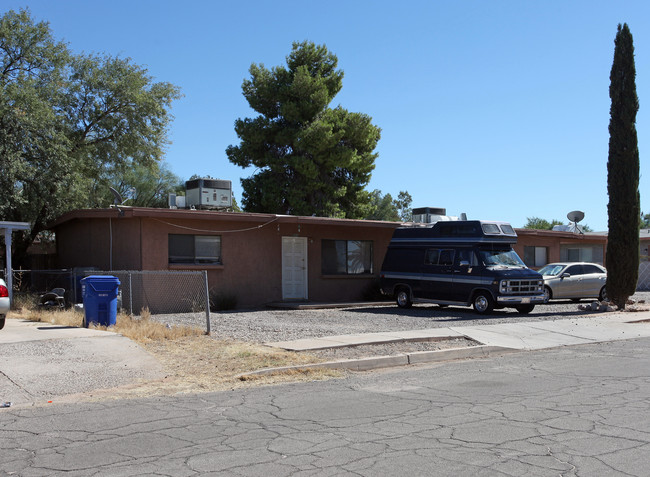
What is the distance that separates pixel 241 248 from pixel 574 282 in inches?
470

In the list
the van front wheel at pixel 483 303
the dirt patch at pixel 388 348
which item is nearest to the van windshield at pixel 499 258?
the van front wheel at pixel 483 303

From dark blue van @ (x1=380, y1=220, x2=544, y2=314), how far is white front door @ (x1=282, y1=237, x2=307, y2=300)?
3.35 metres

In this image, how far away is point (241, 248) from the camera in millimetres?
20438

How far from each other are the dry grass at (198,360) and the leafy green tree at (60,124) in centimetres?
858

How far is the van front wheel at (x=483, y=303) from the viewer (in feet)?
60.1

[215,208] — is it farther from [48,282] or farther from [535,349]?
[535,349]

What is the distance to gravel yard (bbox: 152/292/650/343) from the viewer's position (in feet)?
45.8

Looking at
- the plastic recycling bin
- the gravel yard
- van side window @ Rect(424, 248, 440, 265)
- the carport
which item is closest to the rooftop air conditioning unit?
the gravel yard

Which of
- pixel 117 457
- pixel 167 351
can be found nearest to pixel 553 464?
pixel 117 457

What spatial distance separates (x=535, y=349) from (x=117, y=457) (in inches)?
375

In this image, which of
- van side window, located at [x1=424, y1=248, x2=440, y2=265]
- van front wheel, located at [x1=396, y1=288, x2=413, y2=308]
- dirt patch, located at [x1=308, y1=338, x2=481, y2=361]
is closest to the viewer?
dirt patch, located at [x1=308, y1=338, x2=481, y2=361]

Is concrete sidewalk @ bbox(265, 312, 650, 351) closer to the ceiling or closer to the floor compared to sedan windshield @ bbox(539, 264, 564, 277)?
closer to the floor

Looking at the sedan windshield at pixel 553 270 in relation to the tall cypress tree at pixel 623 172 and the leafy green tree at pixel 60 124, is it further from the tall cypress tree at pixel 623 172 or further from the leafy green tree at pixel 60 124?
the leafy green tree at pixel 60 124

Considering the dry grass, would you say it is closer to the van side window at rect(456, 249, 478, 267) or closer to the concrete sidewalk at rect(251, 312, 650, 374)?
the concrete sidewalk at rect(251, 312, 650, 374)
